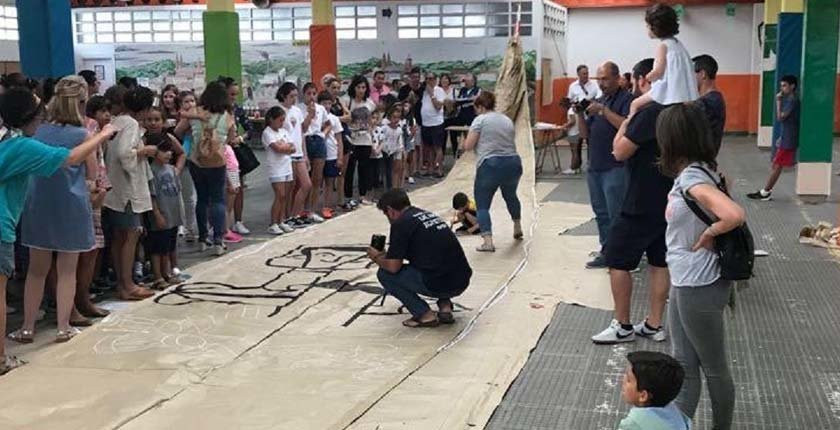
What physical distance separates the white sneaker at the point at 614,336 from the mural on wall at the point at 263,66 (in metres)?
12.3

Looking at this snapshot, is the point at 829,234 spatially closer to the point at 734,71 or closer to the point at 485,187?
the point at 485,187

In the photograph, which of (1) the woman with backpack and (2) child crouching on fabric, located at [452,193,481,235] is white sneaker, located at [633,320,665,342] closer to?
(1) the woman with backpack

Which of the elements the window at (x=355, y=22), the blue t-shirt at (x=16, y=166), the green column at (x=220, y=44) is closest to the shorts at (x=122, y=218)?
the blue t-shirt at (x=16, y=166)

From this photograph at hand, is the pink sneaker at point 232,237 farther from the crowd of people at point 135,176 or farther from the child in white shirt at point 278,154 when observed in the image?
the child in white shirt at point 278,154

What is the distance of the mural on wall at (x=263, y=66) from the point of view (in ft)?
56.5

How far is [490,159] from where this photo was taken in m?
7.63

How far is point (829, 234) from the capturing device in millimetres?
7797

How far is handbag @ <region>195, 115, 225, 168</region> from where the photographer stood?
7.54m

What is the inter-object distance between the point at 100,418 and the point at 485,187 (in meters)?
4.26

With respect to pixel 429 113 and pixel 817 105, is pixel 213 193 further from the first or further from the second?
pixel 817 105

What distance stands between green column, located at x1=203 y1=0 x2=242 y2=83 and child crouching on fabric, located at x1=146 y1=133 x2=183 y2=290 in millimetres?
4680

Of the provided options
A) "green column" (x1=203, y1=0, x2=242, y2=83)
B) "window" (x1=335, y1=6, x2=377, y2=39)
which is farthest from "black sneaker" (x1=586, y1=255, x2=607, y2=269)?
"window" (x1=335, y1=6, x2=377, y2=39)

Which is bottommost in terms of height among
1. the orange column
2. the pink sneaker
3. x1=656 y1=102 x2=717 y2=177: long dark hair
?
the pink sneaker

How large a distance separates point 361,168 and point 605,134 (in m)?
4.64
